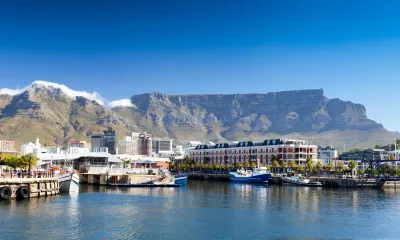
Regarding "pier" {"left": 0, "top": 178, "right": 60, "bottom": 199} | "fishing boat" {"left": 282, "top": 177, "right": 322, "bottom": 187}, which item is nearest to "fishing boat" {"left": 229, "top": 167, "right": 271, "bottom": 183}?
"fishing boat" {"left": 282, "top": 177, "right": 322, "bottom": 187}

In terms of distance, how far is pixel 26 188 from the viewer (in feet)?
293

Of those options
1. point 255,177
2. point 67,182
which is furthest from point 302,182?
point 67,182

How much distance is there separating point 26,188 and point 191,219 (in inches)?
1443

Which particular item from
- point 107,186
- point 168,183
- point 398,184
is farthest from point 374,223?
point 398,184

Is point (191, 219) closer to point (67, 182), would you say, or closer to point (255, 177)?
point (67, 182)

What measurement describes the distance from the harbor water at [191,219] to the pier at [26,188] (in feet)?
10.1

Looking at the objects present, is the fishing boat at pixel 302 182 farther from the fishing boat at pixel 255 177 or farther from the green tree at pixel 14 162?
the green tree at pixel 14 162

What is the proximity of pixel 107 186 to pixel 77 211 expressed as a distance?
64037 millimetres

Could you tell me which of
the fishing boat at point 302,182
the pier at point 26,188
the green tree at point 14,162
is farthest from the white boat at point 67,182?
the fishing boat at point 302,182

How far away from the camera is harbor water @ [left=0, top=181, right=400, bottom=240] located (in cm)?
5928

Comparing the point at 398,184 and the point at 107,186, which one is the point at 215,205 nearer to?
the point at 107,186

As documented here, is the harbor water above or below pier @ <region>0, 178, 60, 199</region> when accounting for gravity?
below

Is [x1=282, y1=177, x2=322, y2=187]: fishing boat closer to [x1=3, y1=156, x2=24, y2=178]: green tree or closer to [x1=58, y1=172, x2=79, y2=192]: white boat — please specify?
[x1=58, y1=172, x2=79, y2=192]: white boat

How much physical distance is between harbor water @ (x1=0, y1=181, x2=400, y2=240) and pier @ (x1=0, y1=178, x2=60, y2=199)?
308 centimetres
